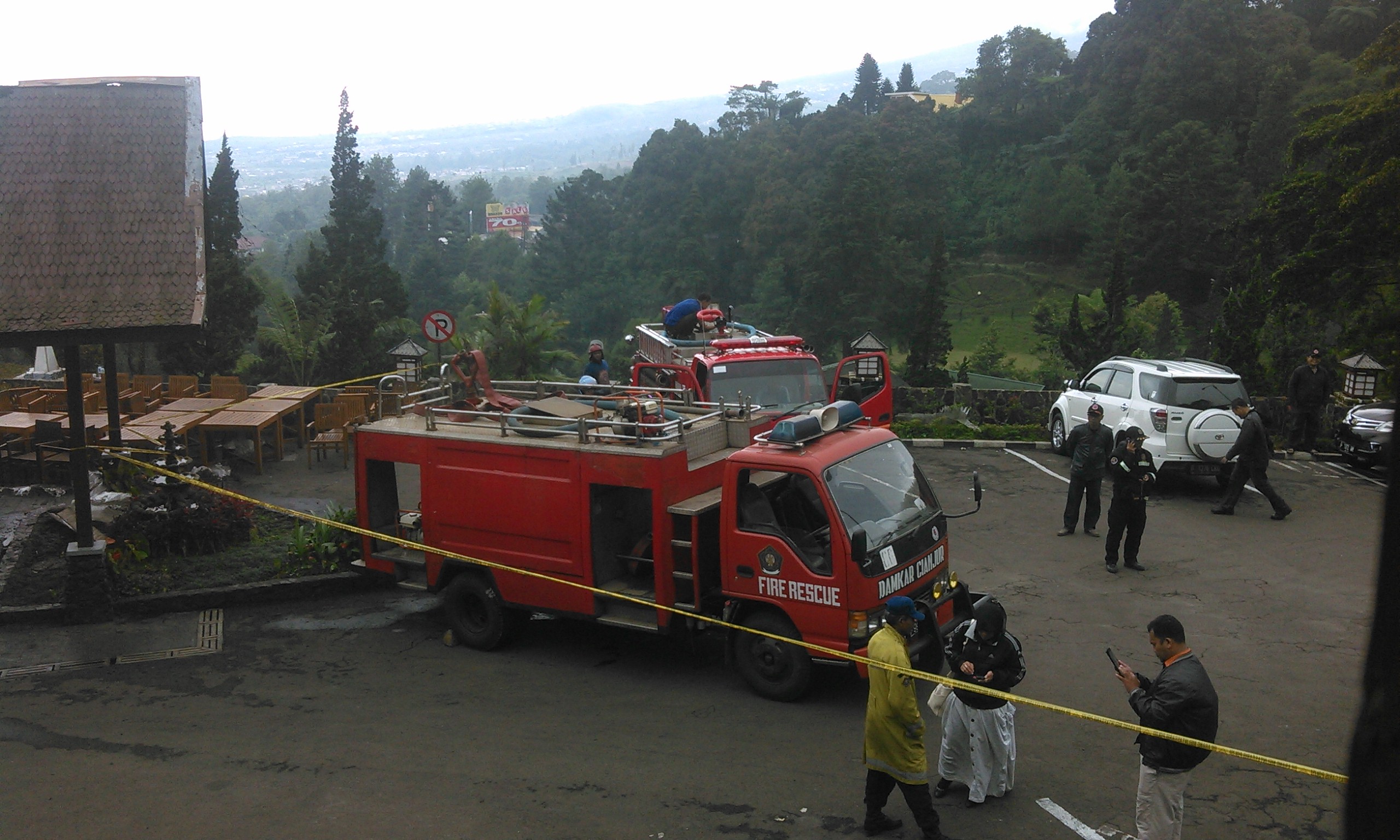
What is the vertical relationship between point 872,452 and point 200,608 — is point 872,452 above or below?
above

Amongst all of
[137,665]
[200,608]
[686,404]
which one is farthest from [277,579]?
[686,404]

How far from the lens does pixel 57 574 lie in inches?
463

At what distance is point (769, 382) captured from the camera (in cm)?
1484

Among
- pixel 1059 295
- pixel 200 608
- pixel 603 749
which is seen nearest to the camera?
pixel 603 749

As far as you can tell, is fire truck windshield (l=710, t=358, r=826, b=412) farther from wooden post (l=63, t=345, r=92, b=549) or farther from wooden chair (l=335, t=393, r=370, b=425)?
wooden post (l=63, t=345, r=92, b=549)

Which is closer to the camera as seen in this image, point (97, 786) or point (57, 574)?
point (97, 786)

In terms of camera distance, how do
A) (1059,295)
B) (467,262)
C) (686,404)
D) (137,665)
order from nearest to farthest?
(137,665)
(686,404)
(1059,295)
(467,262)

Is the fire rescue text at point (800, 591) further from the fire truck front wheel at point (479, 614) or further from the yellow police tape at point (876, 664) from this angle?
the fire truck front wheel at point (479, 614)

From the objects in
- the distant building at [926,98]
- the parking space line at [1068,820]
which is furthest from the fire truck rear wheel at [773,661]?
the distant building at [926,98]

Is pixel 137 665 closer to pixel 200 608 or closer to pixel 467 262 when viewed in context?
pixel 200 608

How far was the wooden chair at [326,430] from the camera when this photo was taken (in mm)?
18031

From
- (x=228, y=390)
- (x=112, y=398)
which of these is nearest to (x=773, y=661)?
(x=112, y=398)

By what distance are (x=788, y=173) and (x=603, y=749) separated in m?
70.7

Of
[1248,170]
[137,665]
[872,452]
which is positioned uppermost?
[1248,170]
